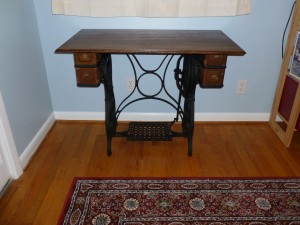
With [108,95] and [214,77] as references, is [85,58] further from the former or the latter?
[214,77]

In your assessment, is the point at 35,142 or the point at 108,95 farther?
the point at 35,142

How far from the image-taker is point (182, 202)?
5.31 ft

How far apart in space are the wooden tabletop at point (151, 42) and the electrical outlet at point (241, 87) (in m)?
0.54

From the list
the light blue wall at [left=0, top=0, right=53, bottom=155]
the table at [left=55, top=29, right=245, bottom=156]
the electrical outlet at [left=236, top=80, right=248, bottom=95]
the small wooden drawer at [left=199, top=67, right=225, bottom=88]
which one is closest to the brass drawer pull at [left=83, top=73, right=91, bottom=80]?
the table at [left=55, top=29, right=245, bottom=156]

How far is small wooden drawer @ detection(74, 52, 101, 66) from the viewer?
1.61 m

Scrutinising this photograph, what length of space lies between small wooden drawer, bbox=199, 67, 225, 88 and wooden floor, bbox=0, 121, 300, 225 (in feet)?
2.03

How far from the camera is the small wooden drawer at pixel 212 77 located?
66.0 inches

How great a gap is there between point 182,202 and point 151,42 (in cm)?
104

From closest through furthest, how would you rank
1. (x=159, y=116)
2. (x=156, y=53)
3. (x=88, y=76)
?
(x=156, y=53) → (x=88, y=76) → (x=159, y=116)

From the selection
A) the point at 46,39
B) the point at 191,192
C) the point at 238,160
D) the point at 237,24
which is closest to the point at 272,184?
the point at 238,160

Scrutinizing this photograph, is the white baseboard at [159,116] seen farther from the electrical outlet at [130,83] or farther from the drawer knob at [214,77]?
the drawer knob at [214,77]

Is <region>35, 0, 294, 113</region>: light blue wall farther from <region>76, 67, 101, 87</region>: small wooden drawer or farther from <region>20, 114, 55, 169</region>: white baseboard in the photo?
<region>76, 67, 101, 87</region>: small wooden drawer

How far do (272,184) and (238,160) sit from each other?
30 centimetres

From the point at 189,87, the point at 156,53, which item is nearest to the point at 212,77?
the point at 189,87
